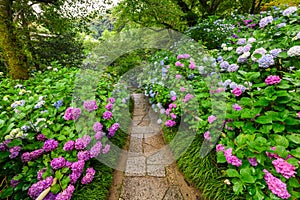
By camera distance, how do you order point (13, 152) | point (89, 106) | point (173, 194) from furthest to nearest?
1. point (89, 106)
2. point (173, 194)
3. point (13, 152)

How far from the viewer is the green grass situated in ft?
3.76

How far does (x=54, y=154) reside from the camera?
120cm

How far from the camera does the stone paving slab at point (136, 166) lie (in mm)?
1531

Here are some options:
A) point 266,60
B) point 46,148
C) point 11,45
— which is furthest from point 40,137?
point 11,45

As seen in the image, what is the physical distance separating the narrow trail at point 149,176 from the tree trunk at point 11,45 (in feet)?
8.94

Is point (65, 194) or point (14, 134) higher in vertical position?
point (14, 134)

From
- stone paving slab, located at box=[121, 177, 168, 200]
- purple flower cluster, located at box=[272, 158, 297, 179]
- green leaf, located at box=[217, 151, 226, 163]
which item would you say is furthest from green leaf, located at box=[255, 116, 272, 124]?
stone paving slab, located at box=[121, 177, 168, 200]

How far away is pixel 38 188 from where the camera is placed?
1.01 m

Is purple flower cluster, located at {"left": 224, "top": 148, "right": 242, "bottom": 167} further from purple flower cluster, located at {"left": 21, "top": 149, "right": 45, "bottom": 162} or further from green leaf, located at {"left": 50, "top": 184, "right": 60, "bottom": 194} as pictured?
purple flower cluster, located at {"left": 21, "top": 149, "right": 45, "bottom": 162}

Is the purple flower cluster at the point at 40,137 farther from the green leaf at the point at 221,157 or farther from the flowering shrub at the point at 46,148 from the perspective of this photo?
the green leaf at the point at 221,157

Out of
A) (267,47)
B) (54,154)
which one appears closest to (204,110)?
(267,47)

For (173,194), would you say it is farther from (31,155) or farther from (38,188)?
(31,155)

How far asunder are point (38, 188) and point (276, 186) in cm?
148

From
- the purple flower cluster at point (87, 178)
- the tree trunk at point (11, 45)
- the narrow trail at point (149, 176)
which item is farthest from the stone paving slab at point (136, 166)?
the tree trunk at point (11, 45)
